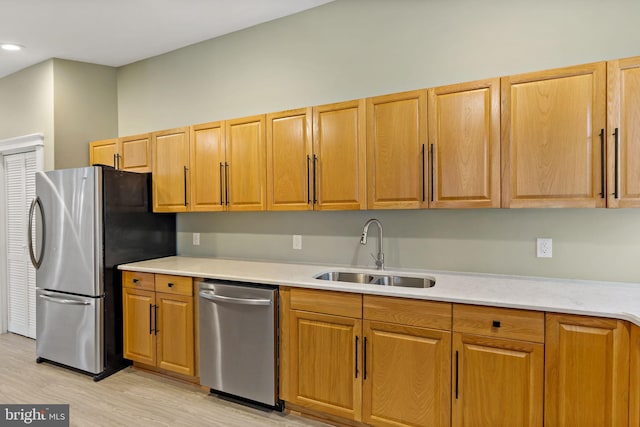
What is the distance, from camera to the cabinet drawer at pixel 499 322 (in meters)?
1.71

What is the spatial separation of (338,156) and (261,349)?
1368 millimetres

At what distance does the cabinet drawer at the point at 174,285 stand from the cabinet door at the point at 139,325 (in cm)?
14

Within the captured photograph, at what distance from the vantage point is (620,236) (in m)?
2.07

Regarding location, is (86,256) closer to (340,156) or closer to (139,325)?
(139,325)

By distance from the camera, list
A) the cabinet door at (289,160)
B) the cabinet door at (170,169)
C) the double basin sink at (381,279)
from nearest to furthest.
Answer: the double basin sink at (381,279) < the cabinet door at (289,160) < the cabinet door at (170,169)

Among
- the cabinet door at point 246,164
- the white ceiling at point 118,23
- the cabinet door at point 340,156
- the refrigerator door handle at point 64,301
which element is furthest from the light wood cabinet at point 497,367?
the refrigerator door handle at point 64,301

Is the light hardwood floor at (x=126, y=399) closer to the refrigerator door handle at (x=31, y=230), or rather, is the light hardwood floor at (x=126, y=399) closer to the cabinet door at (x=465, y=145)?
the refrigerator door handle at (x=31, y=230)

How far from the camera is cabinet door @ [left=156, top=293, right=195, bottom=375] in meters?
2.73

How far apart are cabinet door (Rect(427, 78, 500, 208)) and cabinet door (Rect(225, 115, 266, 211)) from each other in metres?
1.24

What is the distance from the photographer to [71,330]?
3033 mm

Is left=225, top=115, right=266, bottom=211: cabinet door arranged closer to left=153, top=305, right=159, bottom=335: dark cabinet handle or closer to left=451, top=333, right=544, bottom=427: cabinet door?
left=153, top=305, right=159, bottom=335: dark cabinet handle

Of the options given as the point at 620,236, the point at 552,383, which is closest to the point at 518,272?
the point at 620,236

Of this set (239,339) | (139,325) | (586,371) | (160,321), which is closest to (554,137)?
(586,371)

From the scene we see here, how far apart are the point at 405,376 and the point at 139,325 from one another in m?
2.18
